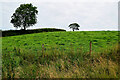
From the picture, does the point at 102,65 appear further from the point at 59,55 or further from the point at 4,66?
the point at 4,66

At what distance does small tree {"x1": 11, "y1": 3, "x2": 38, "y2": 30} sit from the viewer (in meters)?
33.9

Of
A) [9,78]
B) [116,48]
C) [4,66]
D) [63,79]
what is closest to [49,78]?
[63,79]

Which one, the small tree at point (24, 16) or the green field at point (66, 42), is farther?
the small tree at point (24, 16)

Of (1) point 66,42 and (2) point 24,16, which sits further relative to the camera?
(2) point 24,16

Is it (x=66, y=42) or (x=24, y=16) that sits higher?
(x=24, y=16)

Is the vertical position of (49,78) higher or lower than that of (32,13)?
lower

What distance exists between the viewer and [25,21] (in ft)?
111

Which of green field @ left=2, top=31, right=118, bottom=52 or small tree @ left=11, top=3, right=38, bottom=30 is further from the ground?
small tree @ left=11, top=3, right=38, bottom=30

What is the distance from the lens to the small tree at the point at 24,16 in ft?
111

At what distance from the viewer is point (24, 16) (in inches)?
1357

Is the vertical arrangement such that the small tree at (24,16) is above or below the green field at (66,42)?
above

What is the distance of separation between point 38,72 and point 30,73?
0.31m

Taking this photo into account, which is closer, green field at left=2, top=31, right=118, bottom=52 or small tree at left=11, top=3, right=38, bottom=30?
green field at left=2, top=31, right=118, bottom=52

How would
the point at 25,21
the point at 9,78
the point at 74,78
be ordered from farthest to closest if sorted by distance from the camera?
the point at 25,21 → the point at 9,78 → the point at 74,78
